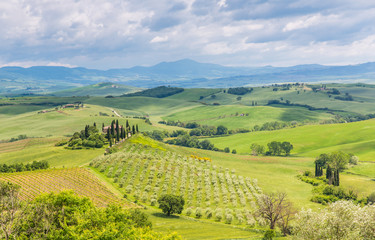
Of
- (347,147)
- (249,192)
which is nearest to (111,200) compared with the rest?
(249,192)

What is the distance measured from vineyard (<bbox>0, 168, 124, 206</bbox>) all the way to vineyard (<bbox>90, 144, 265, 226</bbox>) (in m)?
6.39

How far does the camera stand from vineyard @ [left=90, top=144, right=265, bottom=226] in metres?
69.9

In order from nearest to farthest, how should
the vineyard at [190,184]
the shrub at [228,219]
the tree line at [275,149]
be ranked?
the shrub at [228,219]
the vineyard at [190,184]
the tree line at [275,149]

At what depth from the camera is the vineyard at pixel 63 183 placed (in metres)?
69.2

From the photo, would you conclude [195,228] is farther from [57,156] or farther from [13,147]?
[13,147]

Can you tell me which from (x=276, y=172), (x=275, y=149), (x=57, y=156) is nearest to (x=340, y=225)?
(x=276, y=172)

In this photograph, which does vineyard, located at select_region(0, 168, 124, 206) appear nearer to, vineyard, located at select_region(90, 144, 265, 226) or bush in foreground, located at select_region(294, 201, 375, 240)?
vineyard, located at select_region(90, 144, 265, 226)

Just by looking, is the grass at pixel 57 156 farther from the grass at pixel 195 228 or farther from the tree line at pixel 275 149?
the tree line at pixel 275 149

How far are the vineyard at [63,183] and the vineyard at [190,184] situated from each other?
639cm

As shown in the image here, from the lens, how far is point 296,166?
130m

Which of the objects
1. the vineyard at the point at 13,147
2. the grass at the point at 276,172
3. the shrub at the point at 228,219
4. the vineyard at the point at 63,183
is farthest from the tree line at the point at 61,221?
the vineyard at the point at 13,147

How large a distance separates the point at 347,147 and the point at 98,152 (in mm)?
126299

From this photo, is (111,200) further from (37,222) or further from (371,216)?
(371,216)

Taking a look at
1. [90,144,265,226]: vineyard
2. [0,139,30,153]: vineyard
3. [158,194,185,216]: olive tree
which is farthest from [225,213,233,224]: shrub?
[0,139,30,153]: vineyard
